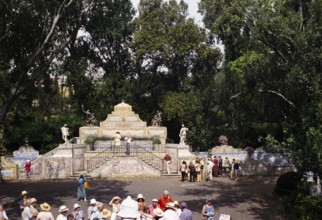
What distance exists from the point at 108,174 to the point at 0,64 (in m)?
12.9

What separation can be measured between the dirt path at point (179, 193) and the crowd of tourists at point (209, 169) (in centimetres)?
67

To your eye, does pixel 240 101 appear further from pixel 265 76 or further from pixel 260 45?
pixel 260 45

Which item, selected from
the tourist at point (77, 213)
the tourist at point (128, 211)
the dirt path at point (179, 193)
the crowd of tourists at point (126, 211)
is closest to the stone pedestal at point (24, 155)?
the dirt path at point (179, 193)

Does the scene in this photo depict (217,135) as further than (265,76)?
Yes

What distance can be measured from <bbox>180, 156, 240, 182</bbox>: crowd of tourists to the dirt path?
67 cm

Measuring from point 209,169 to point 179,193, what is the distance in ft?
19.0

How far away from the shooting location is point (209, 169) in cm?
2958

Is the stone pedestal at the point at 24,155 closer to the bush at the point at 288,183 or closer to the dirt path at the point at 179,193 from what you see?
the dirt path at the point at 179,193

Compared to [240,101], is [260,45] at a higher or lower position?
higher

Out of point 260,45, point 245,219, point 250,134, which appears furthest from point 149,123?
point 245,219

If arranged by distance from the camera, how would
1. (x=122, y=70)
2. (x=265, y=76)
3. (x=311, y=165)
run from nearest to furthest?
(x=311, y=165) < (x=265, y=76) < (x=122, y=70)

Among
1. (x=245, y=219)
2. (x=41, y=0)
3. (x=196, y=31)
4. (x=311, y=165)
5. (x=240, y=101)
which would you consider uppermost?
(x=196, y=31)

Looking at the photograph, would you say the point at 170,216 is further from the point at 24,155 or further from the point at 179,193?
the point at 24,155

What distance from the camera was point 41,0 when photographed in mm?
20938
